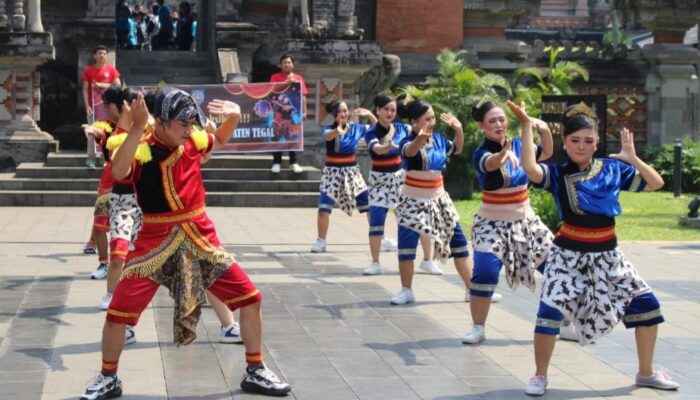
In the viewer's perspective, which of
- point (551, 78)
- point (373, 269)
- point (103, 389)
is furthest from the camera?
point (551, 78)

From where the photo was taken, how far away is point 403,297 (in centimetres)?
1141

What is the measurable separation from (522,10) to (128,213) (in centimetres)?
1851

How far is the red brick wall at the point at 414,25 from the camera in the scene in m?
27.0

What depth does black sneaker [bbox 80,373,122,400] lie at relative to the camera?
7.70m

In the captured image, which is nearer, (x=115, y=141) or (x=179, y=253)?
(x=179, y=253)

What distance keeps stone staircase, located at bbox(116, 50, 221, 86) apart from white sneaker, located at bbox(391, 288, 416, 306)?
1333cm

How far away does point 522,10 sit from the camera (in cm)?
2816

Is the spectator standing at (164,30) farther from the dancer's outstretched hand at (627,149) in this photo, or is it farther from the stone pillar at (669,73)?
the dancer's outstretched hand at (627,149)

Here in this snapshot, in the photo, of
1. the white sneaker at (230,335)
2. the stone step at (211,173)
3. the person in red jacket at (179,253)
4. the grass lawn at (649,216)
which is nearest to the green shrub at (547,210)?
the grass lawn at (649,216)

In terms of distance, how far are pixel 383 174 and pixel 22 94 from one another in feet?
32.3

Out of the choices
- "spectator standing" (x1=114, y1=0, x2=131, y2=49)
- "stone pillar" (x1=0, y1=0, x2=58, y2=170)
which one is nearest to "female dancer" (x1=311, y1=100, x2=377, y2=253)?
"stone pillar" (x1=0, y1=0, x2=58, y2=170)

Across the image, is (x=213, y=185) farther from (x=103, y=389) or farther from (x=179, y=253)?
(x=103, y=389)

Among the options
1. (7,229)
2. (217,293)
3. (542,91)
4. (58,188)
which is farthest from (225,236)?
(542,91)

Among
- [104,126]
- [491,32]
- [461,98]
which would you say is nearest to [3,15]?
[461,98]
